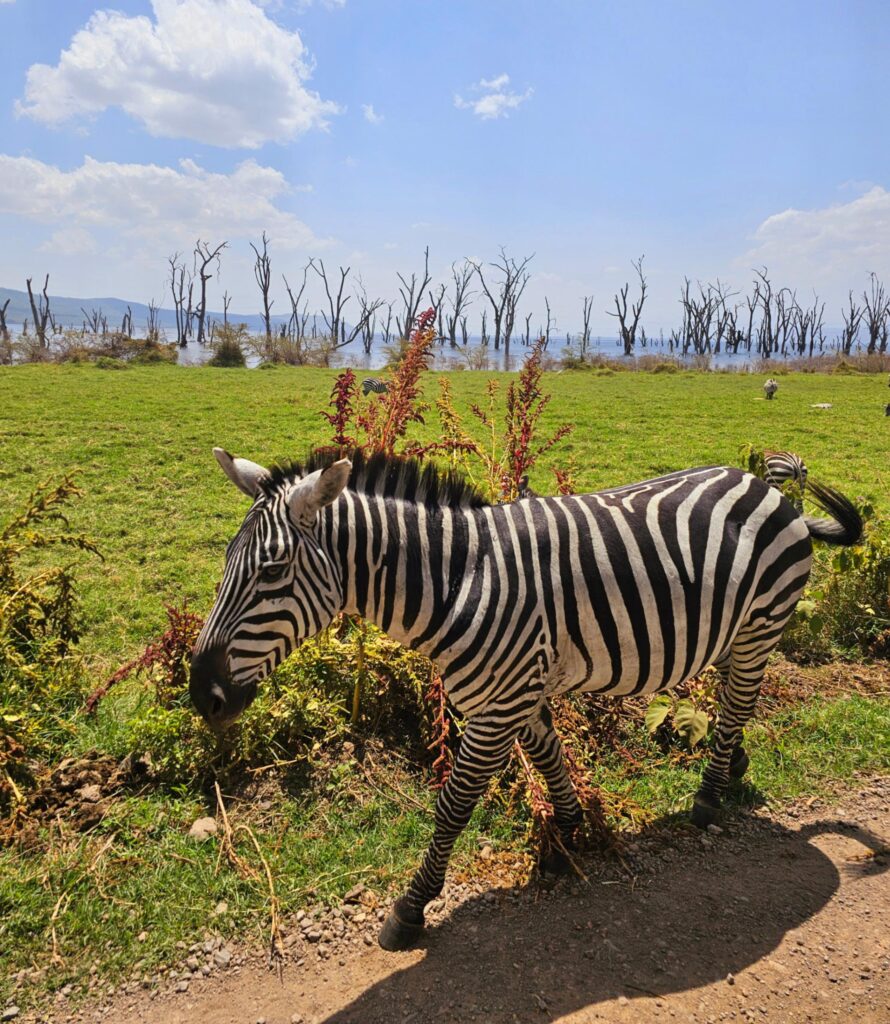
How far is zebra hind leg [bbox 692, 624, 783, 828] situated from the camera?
3.61 meters

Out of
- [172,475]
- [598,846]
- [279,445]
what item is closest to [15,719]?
[598,846]

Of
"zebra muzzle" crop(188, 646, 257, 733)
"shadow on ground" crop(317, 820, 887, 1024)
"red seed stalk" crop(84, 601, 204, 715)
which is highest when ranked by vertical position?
"zebra muzzle" crop(188, 646, 257, 733)

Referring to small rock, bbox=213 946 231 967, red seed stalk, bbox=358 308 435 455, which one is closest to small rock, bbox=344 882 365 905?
small rock, bbox=213 946 231 967

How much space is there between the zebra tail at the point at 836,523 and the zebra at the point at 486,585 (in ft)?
1.65

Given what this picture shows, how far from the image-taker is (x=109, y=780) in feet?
12.4

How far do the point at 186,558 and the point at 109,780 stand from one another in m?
4.41

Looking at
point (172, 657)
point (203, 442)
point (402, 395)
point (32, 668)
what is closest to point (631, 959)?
point (172, 657)

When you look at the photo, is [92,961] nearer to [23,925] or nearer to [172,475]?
[23,925]

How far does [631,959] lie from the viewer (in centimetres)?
287

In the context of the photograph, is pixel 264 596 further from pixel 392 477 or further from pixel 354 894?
pixel 354 894

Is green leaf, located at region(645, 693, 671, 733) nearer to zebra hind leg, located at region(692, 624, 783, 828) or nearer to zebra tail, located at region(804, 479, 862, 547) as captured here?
zebra hind leg, located at region(692, 624, 783, 828)

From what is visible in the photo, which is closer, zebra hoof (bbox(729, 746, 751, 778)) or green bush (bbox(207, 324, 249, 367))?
zebra hoof (bbox(729, 746, 751, 778))

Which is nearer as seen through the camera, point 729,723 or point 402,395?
point 729,723

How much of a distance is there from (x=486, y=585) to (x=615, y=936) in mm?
1769
